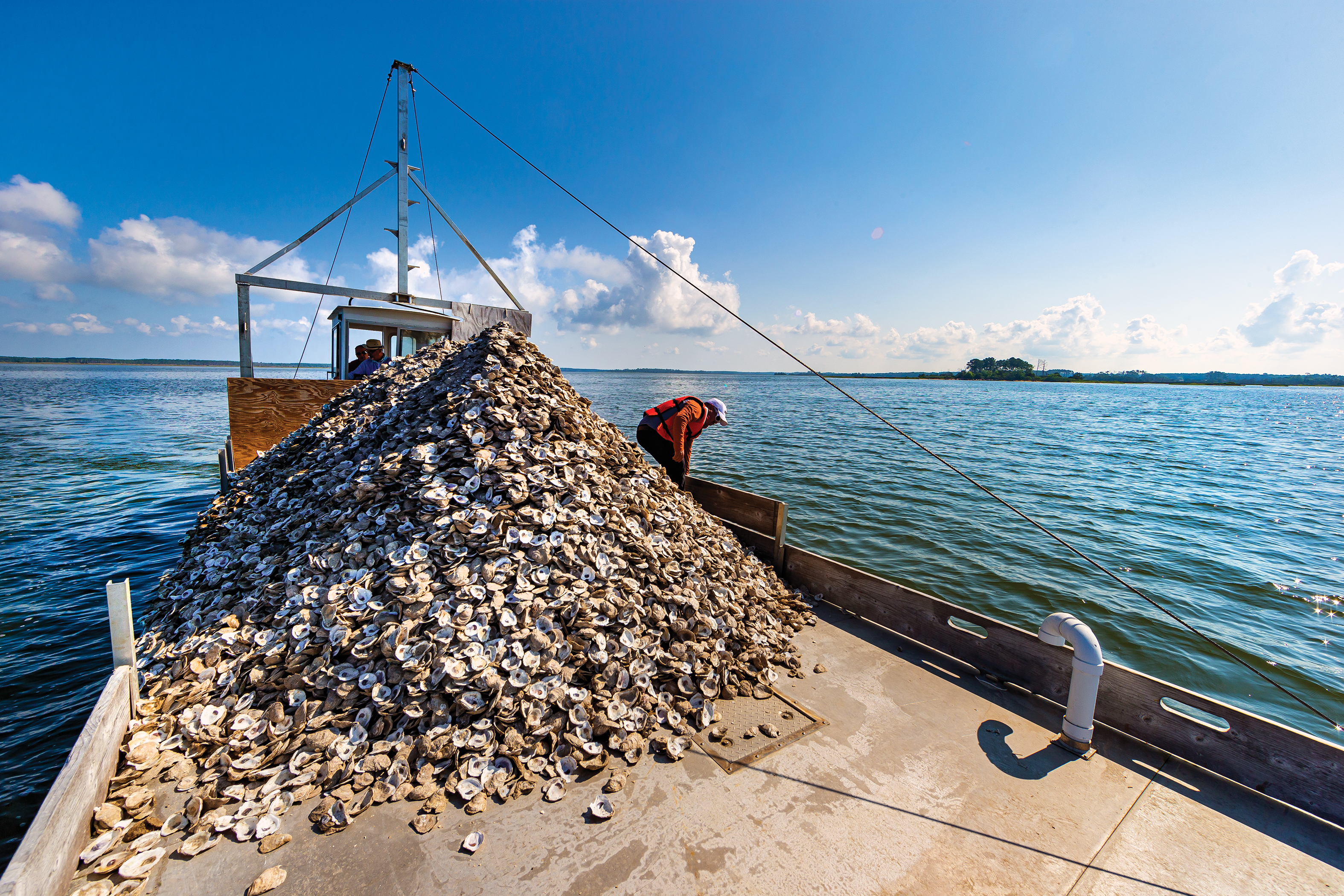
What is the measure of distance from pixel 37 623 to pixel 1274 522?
24594 mm

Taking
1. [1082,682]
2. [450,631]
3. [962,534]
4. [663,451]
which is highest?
[663,451]

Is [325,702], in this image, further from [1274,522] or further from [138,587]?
[1274,522]

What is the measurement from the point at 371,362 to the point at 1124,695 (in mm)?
12043

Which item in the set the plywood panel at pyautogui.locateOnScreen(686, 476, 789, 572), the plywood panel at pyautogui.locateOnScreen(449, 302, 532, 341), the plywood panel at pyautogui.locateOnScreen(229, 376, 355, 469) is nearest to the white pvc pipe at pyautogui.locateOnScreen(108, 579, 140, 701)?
the plywood panel at pyautogui.locateOnScreen(686, 476, 789, 572)

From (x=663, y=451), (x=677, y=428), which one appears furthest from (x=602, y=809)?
(x=663, y=451)

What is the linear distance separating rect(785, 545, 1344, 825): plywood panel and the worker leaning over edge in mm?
2770

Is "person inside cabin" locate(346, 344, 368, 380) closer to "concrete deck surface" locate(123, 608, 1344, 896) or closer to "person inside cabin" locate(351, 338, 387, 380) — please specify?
"person inside cabin" locate(351, 338, 387, 380)

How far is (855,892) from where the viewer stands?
2.59 m

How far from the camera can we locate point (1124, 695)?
12.1ft

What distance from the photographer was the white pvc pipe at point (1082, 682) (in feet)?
11.5

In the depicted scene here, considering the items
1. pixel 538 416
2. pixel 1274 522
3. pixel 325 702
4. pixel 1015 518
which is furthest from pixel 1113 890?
pixel 1274 522

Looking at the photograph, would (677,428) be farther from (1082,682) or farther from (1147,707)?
(1147,707)

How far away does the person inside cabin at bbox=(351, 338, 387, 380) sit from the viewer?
10445 mm

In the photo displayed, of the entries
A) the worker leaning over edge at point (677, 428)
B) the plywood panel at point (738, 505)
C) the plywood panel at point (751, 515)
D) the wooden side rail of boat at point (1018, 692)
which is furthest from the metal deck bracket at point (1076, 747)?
the worker leaning over edge at point (677, 428)
